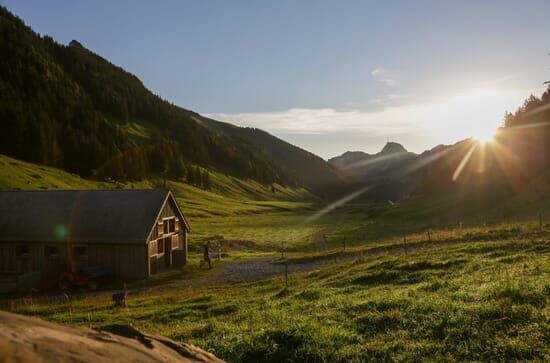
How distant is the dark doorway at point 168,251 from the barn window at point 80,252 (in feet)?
27.3

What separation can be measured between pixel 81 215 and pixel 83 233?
2.46 m

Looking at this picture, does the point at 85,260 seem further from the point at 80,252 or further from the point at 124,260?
the point at 124,260

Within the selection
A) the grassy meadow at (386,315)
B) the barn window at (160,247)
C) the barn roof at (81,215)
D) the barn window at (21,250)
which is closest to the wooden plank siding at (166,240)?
the barn window at (160,247)

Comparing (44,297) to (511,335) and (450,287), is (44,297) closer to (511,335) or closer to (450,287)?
(450,287)

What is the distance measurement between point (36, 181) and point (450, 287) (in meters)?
105

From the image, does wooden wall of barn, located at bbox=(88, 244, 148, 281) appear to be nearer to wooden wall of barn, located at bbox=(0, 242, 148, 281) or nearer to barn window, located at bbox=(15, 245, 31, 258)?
wooden wall of barn, located at bbox=(0, 242, 148, 281)

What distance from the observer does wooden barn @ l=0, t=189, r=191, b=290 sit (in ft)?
138

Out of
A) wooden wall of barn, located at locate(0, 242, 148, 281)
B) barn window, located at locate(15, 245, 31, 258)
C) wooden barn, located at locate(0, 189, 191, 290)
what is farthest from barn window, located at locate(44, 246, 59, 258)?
barn window, located at locate(15, 245, 31, 258)

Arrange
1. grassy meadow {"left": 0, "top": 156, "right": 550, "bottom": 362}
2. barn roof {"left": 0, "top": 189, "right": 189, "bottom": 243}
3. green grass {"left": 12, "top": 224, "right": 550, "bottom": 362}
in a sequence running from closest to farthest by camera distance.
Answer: green grass {"left": 12, "top": 224, "right": 550, "bottom": 362} < grassy meadow {"left": 0, "top": 156, "right": 550, "bottom": 362} < barn roof {"left": 0, "top": 189, "right": 189, "bottom": 243}

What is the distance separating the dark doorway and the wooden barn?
0.78 feet

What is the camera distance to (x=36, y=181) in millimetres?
99688

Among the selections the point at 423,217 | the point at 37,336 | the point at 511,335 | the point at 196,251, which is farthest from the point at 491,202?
the point at 37,336

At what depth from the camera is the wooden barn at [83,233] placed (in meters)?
42.0

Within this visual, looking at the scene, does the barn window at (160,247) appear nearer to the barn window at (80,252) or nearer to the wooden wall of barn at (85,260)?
the wooden wall of barn at (85,260)
